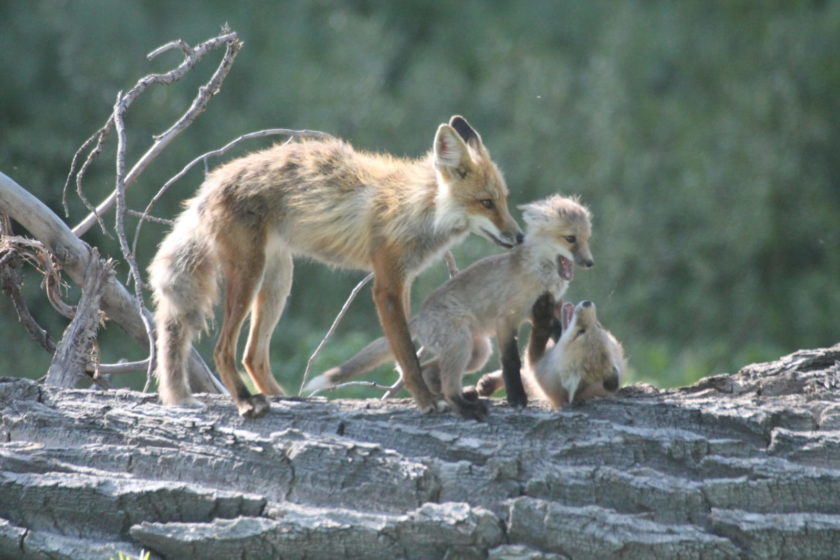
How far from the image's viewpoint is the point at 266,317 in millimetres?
7418

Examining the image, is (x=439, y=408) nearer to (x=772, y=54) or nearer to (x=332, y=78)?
(x=332, y=78)

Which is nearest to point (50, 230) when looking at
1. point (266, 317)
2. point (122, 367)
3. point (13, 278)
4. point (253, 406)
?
point (13, 278)

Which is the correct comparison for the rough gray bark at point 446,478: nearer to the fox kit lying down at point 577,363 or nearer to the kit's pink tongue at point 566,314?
the fox kit lying down at point 577,363

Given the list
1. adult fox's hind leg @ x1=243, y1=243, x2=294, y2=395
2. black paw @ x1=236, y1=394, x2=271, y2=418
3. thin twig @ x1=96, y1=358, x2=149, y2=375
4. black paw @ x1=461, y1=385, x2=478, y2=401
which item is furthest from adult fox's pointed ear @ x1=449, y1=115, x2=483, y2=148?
thin twig @ x1=96, y1=358, x2=149, y2=375

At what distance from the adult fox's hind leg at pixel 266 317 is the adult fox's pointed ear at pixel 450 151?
46.8 inches

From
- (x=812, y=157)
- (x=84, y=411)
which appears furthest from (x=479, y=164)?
(x=812, y=157)

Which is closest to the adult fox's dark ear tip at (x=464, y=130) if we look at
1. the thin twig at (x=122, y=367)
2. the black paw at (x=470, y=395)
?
the black paw at (x=470, y=395)

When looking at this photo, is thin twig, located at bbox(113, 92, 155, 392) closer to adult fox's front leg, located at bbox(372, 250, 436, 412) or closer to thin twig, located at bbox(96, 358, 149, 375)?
thin twig, located at bbox(96, 358, 149, 375)

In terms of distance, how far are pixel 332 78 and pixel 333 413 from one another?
12.9m

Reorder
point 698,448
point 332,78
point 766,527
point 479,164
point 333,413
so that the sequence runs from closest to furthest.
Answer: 1. point 766,527
2. point 698,448
3. point 333,413
4. point 479,164
5. point 332,78

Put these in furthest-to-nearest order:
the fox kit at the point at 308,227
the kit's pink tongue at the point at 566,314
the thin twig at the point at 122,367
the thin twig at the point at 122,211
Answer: the thin twig at the point at 122,367, the fox kit at the point at 308,227, the kit's pink tongue at the point at 566,314, the thin twig at the point at 122,211

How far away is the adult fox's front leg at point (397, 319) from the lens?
629cm

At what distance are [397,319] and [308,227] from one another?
96 centimetres

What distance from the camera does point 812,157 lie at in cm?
1998
